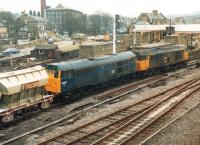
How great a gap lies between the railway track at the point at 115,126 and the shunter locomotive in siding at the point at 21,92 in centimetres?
394

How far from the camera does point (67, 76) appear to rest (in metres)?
26.0

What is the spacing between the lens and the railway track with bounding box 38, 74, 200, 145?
17212mm

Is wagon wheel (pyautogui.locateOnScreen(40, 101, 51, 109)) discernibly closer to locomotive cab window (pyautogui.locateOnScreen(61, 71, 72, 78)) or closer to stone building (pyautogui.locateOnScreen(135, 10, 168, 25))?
locomotive cab window (pyautogui.locateOnScreen(61, 71, 72, 78))

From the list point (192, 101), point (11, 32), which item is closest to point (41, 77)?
point (192, 101)

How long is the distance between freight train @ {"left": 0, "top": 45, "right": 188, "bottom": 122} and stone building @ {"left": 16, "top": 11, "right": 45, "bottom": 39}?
7554 centimetres

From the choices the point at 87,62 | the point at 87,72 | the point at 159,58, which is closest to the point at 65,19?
the point at 159,58

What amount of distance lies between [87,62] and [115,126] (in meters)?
10.1

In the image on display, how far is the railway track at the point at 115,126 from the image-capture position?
1721 cm

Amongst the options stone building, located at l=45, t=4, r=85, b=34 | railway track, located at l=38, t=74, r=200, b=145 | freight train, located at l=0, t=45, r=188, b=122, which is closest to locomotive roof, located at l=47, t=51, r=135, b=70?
freight train, located at l=0, t=45, r=188, b=122

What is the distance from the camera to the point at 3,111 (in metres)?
19.7

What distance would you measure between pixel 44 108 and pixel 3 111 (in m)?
4.30

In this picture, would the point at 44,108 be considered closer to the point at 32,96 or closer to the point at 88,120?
the point at 32,96

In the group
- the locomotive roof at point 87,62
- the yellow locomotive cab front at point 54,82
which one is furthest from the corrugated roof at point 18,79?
the locomotive roof at point 87,62

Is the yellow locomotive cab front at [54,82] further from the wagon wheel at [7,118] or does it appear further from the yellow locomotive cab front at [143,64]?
the yellow locomotive cab front at [143,64]
